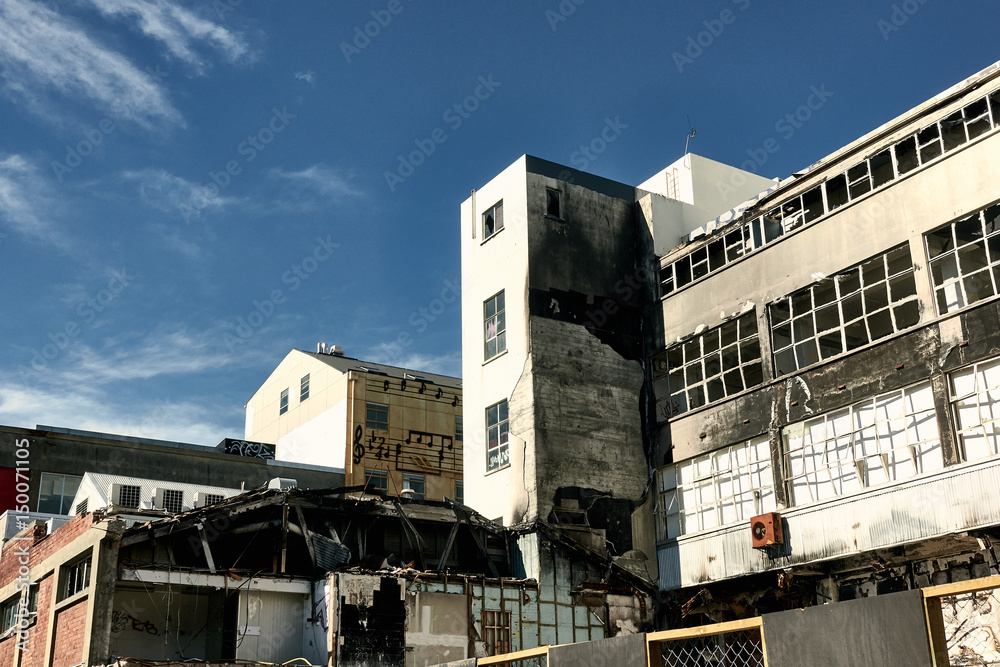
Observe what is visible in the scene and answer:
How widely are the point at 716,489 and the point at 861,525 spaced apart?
5.04 metres

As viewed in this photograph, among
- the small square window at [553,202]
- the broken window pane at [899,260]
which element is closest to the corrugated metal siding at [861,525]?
the broken window pane at [899,260]

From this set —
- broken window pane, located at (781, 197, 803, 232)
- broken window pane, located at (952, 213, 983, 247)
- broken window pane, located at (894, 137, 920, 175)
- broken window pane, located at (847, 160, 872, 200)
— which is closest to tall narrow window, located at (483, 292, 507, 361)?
broken window pane, located at (781, 197, 803, 232)

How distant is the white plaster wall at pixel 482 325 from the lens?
2978cm

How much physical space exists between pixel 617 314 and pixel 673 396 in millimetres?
3338

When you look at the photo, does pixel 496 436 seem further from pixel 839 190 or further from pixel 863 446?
pixel 839 190

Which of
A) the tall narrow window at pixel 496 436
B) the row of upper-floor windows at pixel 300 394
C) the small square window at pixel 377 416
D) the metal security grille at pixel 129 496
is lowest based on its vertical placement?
the metal security grille at pixel 129 496

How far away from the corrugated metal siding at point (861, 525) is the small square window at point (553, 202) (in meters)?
10.9

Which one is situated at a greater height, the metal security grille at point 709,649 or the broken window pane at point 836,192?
the broken window pane at point 836,192

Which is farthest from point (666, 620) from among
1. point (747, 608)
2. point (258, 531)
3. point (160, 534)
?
point (160, 534)

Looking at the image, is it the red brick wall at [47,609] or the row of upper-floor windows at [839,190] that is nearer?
the row of upper-floor windows at [839,190]

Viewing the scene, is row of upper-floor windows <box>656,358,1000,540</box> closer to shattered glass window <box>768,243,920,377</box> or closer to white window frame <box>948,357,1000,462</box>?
white window frame <box>948,357,1000,462</box>

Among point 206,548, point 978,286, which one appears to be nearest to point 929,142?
point 978,286

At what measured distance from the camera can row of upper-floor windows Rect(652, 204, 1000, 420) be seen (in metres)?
22.6

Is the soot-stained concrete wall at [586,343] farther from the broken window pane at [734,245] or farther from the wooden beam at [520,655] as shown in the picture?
the wooden beam at [520,655]
